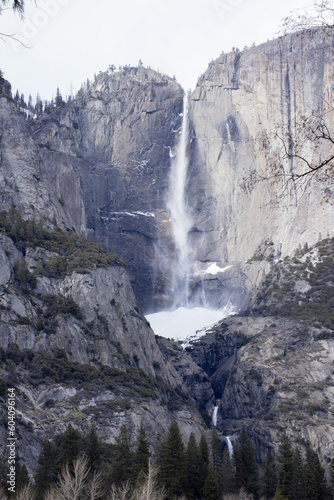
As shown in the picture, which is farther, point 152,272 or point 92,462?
point 152,272

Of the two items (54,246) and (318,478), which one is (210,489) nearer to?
(318,478)

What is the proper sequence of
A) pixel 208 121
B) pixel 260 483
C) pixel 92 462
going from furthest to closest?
pixel 208 121
pixel 260 483
pixel 92 462

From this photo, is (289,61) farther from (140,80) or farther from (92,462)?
(92,462)

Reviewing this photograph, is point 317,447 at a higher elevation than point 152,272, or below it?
below

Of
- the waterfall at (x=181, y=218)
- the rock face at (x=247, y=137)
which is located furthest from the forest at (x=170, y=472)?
the waterfall at (x=181, y=218)

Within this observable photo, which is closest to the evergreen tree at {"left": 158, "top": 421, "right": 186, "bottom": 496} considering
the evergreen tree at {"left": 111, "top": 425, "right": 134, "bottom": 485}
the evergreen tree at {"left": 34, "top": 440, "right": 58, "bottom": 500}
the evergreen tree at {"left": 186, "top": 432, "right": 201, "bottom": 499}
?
the evergreen tree at {"left": 186, "top": 432, "right": 201, "bottom": 499}

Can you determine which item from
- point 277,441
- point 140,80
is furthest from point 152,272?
point 277,441

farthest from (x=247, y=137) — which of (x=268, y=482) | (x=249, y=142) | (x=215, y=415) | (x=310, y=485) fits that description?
(x=310, y=485)
